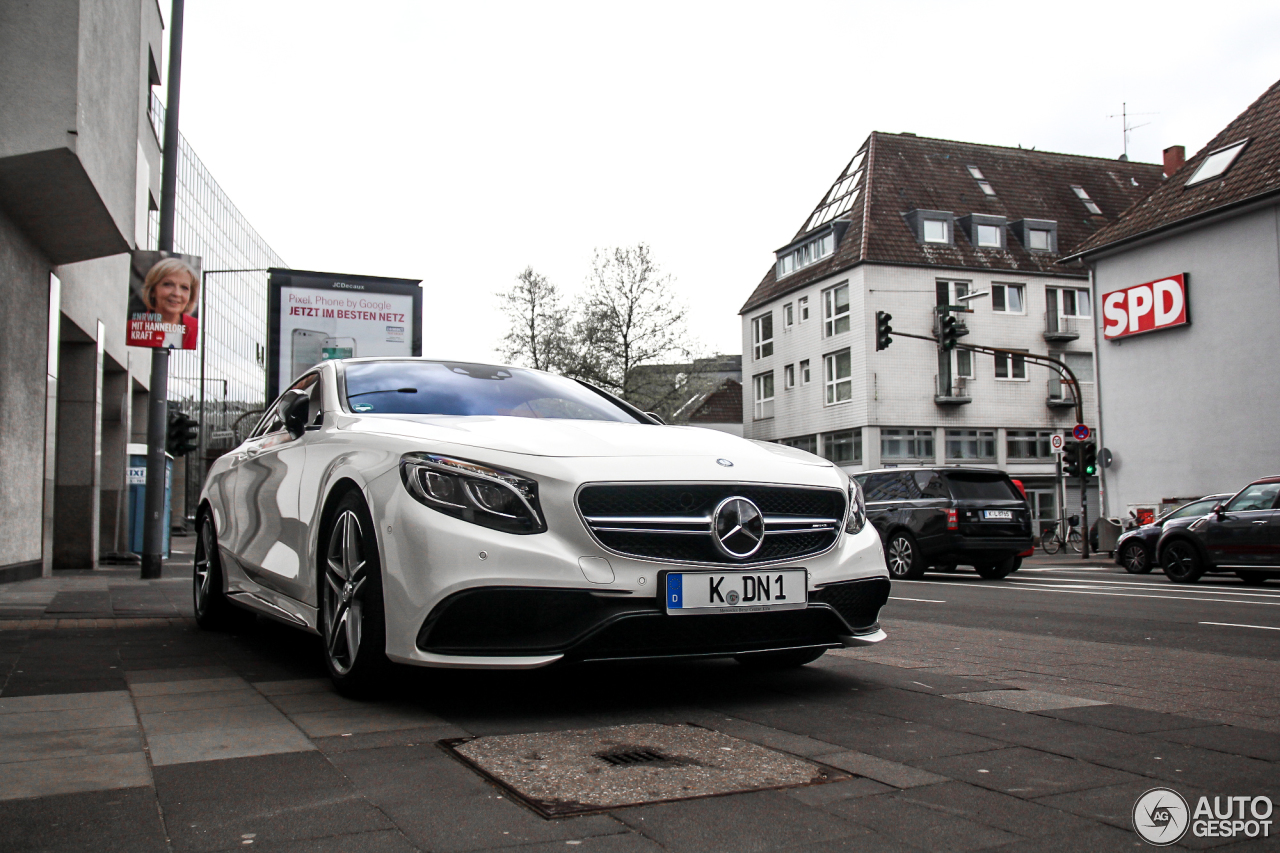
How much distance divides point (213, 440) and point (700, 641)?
65.2 metres

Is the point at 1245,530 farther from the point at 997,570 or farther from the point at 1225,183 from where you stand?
the point at 1225,183

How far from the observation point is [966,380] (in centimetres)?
4531

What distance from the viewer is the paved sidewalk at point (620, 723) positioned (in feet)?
9.38

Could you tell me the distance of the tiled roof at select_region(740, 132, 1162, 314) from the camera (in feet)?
149

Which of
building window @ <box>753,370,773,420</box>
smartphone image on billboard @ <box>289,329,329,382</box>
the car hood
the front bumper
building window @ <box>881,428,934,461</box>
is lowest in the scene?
the front bumper

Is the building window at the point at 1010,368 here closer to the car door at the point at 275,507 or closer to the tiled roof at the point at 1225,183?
the tiled roof at the point at 1225,183

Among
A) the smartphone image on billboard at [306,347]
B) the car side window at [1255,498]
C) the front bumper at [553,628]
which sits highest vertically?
the smartphone image on billboard at [306,347]

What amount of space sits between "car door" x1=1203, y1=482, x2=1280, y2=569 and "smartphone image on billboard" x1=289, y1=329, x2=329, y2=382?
1410 cm

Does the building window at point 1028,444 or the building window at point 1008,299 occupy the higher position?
the building window at point 1008,299

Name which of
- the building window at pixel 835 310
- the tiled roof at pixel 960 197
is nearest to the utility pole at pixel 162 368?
the tiled roof at pixel 960 197

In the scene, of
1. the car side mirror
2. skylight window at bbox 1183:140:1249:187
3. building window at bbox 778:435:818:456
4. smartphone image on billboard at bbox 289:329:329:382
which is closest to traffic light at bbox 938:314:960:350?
skylight window at bbox 1183:140:1249:187

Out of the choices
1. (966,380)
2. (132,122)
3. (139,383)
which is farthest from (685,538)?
(966,380)

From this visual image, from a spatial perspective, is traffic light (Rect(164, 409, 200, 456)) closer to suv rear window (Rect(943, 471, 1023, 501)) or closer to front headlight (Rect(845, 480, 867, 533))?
suv rear window (Rect(943, 471, 1023, 501))

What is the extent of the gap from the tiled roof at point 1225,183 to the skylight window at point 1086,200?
64.3 ft
